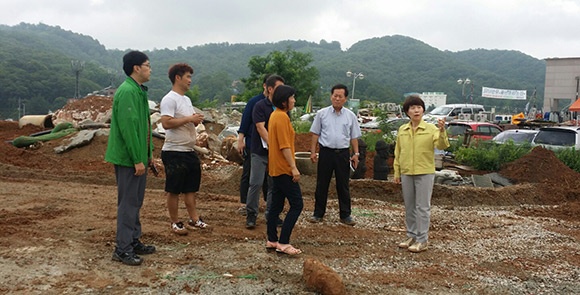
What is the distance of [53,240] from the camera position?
5223 millimetres

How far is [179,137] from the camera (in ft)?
18.1

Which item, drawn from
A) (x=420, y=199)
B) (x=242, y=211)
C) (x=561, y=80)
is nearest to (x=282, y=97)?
(x=420, y=199)

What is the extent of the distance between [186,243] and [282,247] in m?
1.03

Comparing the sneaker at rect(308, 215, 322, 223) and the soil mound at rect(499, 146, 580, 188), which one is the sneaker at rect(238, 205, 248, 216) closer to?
the sneaker at rect(308, 215, 322, 223)

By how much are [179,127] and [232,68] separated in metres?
98.4

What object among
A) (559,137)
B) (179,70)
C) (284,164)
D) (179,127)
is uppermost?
(179,70)

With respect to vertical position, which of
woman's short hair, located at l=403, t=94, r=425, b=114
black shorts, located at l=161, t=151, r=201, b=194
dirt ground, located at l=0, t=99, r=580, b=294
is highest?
woman's short hair, located at l=403, t=94, r=425, b=114

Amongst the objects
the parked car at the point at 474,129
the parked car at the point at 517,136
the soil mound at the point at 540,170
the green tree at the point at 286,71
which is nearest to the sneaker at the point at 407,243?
the soil mound at the point at 540,170

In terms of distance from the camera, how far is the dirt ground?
4348 mm

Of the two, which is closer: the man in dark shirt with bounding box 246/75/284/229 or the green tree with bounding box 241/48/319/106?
the man in dark shirt with bounding box 246/75/284/229

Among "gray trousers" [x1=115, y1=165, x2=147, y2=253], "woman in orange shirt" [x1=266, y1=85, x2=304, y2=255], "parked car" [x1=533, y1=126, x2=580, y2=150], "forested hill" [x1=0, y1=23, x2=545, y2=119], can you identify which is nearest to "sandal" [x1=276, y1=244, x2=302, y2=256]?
"woman in orange shirt" [x1=266, y1=85, x2=304, y2=255]

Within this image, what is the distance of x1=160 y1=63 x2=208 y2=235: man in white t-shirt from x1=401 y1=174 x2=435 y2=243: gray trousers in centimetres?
232

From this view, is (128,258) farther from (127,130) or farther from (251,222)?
(251,222)

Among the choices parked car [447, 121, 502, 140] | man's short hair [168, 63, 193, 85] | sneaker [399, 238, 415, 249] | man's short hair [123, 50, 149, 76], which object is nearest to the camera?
man's short hair [123, 50, 149, 76]
